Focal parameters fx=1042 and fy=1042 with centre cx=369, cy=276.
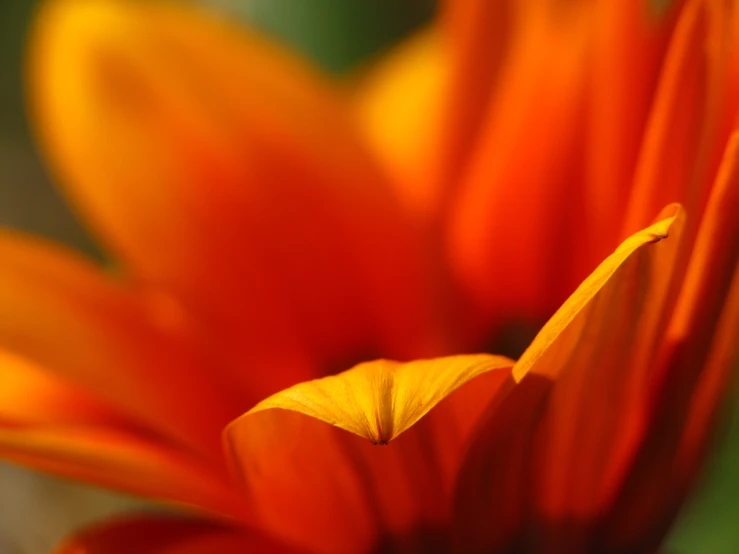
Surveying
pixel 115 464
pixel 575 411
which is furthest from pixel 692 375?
pixel 115 464

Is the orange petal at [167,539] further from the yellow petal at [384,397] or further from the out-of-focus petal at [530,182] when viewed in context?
the out-of-focus petal at [530,182]

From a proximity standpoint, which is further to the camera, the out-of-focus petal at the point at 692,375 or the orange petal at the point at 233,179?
the orange petal at the point at 233,179

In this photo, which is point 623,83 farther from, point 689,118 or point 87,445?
point 87,445

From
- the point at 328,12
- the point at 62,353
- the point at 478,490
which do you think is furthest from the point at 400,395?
the point at 328,12

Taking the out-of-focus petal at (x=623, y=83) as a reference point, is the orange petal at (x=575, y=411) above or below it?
below

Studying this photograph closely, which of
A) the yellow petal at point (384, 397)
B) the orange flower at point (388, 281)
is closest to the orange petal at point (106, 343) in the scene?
the orange flower at point (388, 281)
